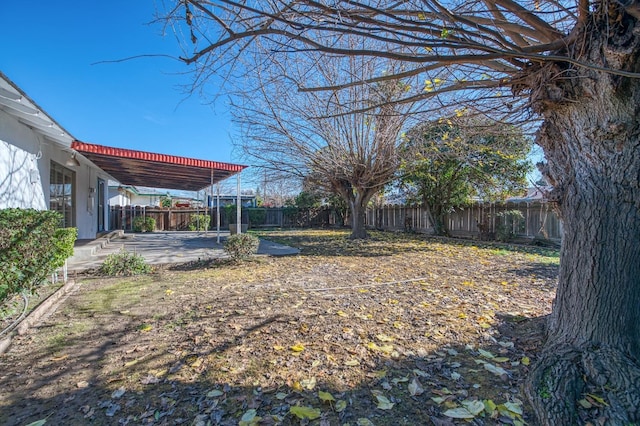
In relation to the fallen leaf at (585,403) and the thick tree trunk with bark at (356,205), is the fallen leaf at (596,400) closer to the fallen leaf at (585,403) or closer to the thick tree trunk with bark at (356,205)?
the fallen leaf at (585,403)

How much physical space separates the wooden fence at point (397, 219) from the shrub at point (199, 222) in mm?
437

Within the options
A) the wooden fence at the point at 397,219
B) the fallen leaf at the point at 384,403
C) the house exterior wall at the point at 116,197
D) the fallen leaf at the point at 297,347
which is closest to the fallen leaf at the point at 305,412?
the fallen leaf at the point at 384,403

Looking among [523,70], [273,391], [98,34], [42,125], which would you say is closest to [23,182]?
[42,125]

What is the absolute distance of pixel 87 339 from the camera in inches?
123

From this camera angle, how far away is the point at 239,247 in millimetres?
7184

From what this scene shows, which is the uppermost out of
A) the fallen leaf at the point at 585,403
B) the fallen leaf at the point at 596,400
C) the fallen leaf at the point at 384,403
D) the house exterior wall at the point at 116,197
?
the house exterior wall at the point at 116,197

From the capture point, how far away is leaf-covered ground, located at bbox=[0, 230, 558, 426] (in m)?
2.04

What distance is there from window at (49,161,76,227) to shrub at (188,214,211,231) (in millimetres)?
10105

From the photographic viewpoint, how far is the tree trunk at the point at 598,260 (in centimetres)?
204

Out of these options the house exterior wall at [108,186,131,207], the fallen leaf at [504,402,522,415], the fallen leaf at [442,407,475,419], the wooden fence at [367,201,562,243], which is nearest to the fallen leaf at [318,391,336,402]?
the fallen leaf at [442,407,475,419]

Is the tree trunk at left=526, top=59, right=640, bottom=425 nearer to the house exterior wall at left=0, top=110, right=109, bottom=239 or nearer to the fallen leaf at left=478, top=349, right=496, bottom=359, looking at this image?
the fallen leaf at left=478, top=349, right=496, bottom=359

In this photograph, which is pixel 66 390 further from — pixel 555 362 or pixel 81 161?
pixel 81 161

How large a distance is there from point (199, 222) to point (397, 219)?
11.9m

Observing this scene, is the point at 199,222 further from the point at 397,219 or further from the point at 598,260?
the point at 598,260
